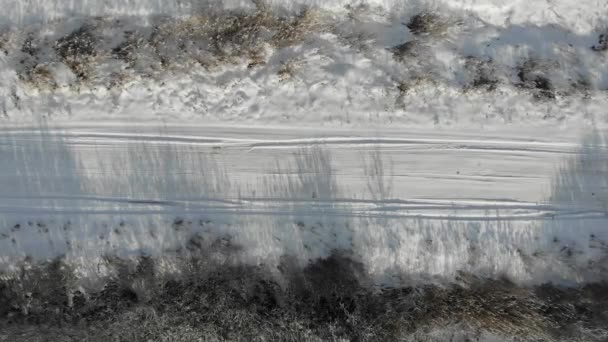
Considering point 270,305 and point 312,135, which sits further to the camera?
point 312,135

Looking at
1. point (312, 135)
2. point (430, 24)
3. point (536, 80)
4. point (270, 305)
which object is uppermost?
point (430, 24)

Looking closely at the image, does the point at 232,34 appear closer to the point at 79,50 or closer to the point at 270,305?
the point at 79,50

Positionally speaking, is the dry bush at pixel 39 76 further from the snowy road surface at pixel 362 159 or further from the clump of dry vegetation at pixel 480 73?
the clump of dry vegetation at pixel 480 73

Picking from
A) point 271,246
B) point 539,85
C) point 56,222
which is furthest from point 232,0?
point 539,85

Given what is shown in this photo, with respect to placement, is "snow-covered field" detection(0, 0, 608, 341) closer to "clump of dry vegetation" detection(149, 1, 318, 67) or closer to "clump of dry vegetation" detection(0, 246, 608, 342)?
"clump of dry vegetation" detection(149, 1, 318, 67)

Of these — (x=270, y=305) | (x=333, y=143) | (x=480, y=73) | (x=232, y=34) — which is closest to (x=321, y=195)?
(x=333, y=143)

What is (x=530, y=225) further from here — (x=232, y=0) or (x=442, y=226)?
(x=232, y=0)
